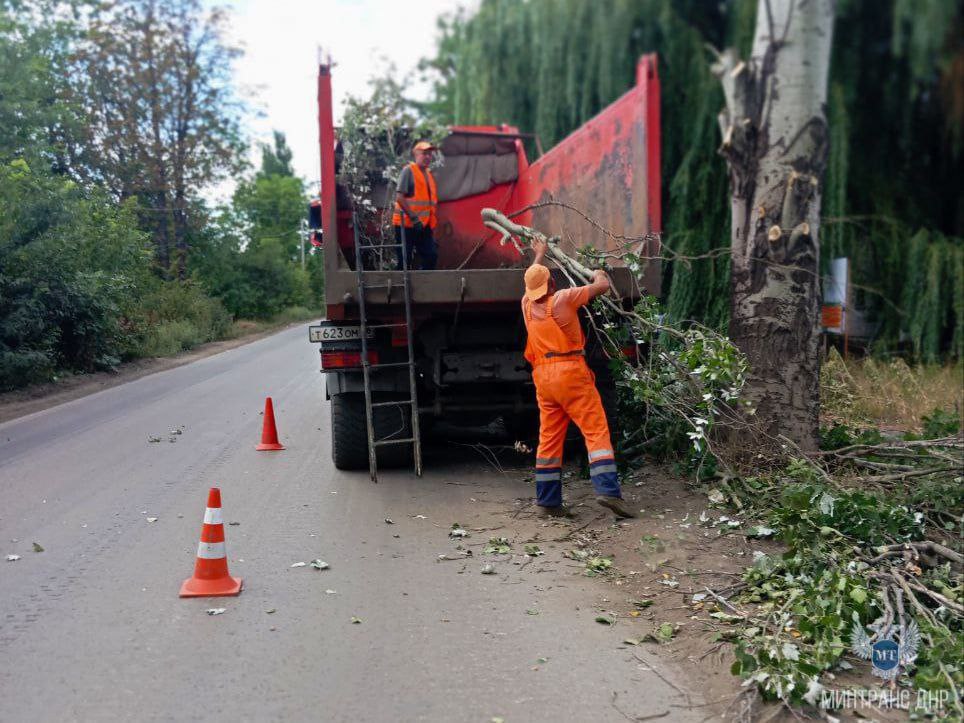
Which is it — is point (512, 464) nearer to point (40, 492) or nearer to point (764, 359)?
point (764, 359)

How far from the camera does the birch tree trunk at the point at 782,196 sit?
5.78 m

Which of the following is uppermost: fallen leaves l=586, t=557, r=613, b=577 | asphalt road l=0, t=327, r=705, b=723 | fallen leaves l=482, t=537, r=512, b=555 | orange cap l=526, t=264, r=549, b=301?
orange cap l=526, t=264, r=549, b=301

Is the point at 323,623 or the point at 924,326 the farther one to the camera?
the point at 924,326

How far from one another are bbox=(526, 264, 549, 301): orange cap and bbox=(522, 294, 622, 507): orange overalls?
7cm

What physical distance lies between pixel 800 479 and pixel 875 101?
185 inches

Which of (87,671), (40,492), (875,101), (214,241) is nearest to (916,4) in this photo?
(875,101)

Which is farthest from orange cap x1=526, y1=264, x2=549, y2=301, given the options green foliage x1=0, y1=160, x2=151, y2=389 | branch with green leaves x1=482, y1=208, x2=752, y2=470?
green foliage x1=0, y1=160, x2=151, y2=389

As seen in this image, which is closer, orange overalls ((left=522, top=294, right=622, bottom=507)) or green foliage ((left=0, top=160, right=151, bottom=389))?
orange overalls ((left=522, top=294, right=622, bottom=507))

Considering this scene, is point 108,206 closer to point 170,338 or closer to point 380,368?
point 170,338

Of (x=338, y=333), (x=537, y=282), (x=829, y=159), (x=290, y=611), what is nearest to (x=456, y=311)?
(x=338, y=333)

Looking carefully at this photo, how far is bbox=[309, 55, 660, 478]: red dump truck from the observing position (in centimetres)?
635

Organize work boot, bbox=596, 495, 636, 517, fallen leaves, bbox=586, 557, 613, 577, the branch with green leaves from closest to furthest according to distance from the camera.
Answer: fallen leaves, bbox=586, 557, 613, 577, the branch with green leaves, work boot, bbox=596, 495, 636, 517

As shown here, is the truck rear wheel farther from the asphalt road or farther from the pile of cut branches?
the pile of cut branches

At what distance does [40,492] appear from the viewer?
260 inches
